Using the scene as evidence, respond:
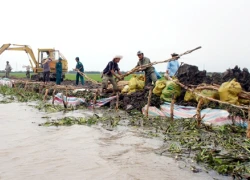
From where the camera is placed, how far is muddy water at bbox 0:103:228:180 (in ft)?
13.4

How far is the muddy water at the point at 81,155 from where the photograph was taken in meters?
4.07

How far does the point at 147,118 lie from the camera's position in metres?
8.19

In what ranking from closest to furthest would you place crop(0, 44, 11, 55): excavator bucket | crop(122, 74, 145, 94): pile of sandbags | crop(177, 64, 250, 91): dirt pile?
crop(177, 64, 250, 91): dirt pile, crop(122, 74, 145, 94): pile of sandbags, crop(0, 44, 11, 55): excavator bucket

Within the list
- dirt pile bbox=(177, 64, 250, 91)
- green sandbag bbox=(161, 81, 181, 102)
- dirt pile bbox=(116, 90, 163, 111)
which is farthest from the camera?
dirt pile bbox=(116, 90, 163, 111)

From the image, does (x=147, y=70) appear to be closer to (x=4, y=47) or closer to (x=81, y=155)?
(x=81, y=155)

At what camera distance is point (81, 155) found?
196 inches

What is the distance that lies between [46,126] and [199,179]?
4.44 metres

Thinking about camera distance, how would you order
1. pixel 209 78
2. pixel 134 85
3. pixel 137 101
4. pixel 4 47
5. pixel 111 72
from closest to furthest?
pixel 209 78 → pixel 137 101 → pixel 111 72 → pixel 134 85 → pixel 4 47

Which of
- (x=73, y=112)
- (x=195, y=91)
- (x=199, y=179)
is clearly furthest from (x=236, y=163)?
(x=73, y=112)

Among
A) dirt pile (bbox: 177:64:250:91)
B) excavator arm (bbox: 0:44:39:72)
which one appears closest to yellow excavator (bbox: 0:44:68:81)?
excavator arm (bbox: 0:44:39:72)

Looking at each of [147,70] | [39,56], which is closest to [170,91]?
[147,70]

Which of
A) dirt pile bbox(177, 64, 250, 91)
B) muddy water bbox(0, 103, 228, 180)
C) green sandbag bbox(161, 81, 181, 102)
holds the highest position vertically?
dirt pile bbox(177, 64, 250, 91)

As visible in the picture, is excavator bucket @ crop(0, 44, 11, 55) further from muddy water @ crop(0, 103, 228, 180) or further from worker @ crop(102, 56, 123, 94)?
muddy water @ crop(0, 103, 228, 180)

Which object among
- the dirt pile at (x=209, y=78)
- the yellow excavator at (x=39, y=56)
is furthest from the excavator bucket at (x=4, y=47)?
the dirt pile at (x=209, y=78)
